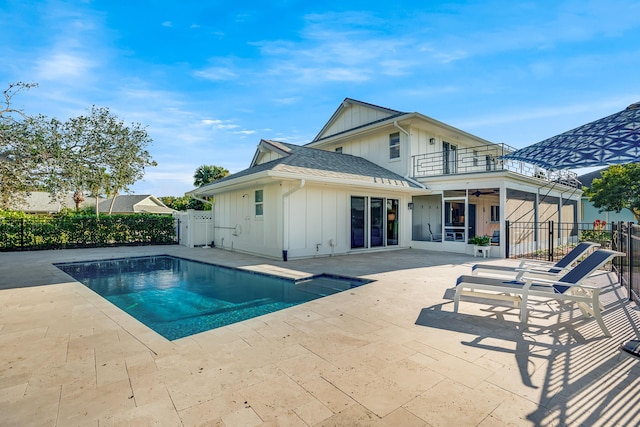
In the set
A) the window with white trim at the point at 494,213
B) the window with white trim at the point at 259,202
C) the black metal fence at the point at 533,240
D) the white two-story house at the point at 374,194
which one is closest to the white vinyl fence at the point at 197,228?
the white two-story house at the point at 374,194

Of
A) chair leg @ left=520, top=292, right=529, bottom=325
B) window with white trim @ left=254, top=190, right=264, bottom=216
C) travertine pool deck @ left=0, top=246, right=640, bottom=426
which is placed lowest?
travertine pool deck @ left=0, top=246, right=640, bottom=426

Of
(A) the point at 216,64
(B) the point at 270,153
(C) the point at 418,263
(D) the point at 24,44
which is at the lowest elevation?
(C) the point at 418,263

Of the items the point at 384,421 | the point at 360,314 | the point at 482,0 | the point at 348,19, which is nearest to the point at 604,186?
the point at 482,0

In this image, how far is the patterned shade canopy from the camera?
15.5 ft

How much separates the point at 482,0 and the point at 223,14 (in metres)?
7.69

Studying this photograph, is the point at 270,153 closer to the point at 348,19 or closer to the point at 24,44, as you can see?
the point at 348,19

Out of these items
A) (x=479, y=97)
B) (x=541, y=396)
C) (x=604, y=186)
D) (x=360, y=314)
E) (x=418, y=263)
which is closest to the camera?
(x=541, y=396)

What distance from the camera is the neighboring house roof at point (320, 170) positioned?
10.3 m

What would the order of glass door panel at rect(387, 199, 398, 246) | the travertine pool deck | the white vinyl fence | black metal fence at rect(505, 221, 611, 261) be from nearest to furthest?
the travertine pool deck, black metal fence at rect(505, 221, 611, 261), glass door panel at rect(387, 199, 398, 246), the white vinyl fence

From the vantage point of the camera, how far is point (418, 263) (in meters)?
9.84

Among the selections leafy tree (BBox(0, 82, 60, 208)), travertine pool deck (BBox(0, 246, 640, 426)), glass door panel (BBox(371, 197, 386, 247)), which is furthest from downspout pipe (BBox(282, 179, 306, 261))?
leafy tree (BBox(0, 82, 60, 208))

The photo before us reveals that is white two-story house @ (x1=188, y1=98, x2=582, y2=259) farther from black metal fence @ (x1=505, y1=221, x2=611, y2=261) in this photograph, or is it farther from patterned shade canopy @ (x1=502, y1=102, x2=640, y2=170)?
patterned shade canopy @ (x1=502, y1=102, x2=640, y2=170)

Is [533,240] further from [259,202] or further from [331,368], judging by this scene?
[331,368]

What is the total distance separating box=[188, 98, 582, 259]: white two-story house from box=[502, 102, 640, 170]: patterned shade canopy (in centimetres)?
588
